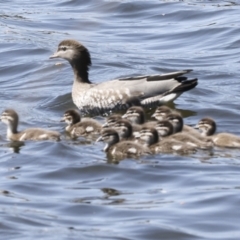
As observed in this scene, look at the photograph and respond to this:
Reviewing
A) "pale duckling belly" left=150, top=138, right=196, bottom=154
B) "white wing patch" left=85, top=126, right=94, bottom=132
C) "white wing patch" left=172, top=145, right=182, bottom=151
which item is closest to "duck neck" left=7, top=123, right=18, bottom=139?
"white wing patch" left=85, top=126, right=94, bottom=132

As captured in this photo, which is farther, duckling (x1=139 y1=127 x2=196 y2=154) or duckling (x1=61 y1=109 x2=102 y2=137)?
duckling (x1=61 y1=109 x2=102 y2=137)

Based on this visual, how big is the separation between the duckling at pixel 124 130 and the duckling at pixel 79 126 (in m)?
0.60

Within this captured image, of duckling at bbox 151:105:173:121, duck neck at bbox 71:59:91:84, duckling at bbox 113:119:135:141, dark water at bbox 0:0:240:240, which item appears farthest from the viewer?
duck neck at bbox 71:59:91:84

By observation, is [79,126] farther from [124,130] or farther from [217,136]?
[217,136]

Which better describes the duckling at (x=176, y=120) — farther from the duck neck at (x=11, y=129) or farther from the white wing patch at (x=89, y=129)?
the duck neck at (x=11, y=129)

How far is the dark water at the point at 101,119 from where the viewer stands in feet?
33.5

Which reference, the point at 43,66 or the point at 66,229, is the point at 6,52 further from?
the point at 66,229

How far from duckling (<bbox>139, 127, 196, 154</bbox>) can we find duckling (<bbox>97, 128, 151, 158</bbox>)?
0.50 feet

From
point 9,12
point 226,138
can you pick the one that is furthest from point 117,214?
point 9,12

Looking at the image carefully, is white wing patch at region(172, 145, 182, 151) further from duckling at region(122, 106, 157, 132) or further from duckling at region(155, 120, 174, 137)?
duckling at region(122, 106, 157, 132)

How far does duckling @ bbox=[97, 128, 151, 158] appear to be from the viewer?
482 inches

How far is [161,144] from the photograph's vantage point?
1240 cm

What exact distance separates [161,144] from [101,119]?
2763mm

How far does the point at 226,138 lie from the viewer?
12523 millimetres
